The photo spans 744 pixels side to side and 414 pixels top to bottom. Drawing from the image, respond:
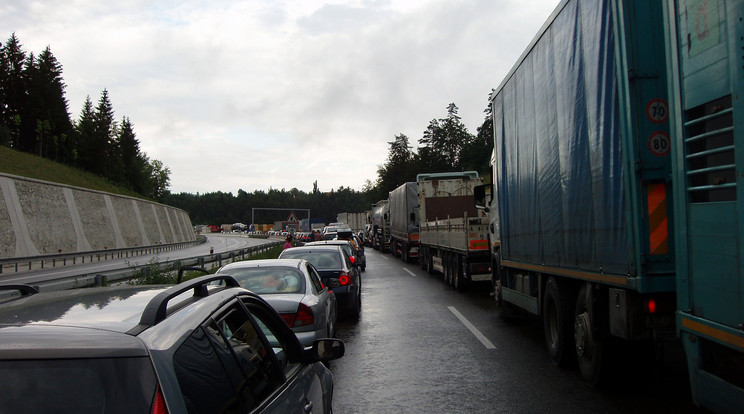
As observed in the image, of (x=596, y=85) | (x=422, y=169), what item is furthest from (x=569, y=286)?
(x=422, y=169)

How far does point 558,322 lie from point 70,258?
34.7 metres

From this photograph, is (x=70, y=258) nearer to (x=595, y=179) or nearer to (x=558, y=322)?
(x=558, y=322)

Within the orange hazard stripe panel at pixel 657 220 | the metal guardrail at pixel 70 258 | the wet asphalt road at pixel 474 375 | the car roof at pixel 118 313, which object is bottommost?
the wet asphalt road at pixel 474 375

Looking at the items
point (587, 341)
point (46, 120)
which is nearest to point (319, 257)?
point (587, 341)

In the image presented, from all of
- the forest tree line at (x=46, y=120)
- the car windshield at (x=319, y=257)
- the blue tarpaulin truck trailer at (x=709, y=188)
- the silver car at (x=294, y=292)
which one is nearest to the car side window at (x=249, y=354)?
the blue tarpaulin truck trailer at (x=709, y=188)

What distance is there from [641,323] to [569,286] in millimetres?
2064

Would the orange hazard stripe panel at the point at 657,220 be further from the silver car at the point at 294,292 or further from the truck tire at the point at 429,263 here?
the truck tire at the point at 429,263

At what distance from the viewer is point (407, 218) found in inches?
1222

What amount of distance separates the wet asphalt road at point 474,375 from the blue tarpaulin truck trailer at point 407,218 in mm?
18102

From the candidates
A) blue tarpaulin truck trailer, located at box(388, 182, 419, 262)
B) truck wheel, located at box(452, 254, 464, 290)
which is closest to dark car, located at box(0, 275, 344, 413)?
truck wheel, located at box(452, 254, 464, 290)

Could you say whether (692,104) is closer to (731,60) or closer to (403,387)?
(731,60)

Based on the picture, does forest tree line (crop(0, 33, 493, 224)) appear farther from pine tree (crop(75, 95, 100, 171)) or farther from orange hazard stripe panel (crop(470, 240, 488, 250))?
orange hazard stripe panel (crop(470, 240, 488, 250))

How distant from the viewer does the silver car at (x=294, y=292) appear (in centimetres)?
759

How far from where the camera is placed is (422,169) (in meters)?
95.1
